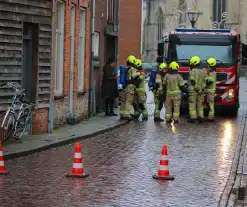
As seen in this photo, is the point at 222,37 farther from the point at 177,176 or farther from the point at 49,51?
the point at 177,176

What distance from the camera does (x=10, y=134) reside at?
16.1 m

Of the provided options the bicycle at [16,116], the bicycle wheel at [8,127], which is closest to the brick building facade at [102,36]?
the bicycle at [16,116]

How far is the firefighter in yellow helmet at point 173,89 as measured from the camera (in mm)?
24500

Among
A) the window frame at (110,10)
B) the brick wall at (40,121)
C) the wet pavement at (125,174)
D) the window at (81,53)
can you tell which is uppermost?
the window frame at (110,10)

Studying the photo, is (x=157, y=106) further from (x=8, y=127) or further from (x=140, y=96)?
(x=8, y=127)

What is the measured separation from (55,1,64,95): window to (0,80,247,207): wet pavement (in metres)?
2.32

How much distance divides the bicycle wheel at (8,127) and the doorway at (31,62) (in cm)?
258

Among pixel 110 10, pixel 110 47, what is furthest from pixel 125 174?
pixel 110 47

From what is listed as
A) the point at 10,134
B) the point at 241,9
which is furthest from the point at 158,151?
the point at 241,9

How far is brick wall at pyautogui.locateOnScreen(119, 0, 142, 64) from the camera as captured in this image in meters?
63.4

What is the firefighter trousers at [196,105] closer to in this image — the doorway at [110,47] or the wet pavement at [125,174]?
the wet pavement at [125,174]

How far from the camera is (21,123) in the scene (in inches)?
672

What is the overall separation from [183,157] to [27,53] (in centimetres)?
523

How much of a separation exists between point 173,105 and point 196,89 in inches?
43.5
